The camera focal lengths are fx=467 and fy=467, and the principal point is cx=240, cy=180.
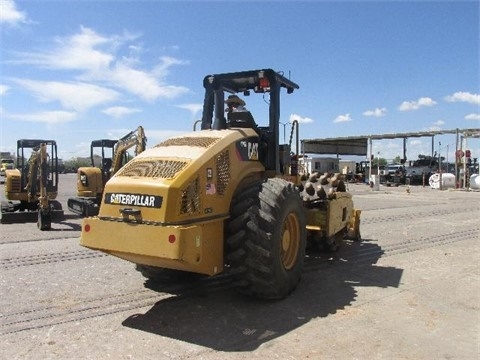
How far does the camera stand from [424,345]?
14.5 ft

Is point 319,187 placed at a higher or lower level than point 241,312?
higher

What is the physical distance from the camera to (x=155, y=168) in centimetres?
516

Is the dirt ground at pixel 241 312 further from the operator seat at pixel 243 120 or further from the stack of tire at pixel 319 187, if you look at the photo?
the operator seat at pixel 243 120

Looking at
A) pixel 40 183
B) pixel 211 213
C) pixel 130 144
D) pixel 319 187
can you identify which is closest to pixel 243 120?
pixel 211 213

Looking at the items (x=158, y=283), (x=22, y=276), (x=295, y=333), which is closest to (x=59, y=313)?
(x=158, y=283)

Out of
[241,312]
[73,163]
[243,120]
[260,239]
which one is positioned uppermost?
[73,163]

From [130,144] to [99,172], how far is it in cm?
307

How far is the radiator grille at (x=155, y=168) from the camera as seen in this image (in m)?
5.00

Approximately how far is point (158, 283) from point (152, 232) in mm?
1904

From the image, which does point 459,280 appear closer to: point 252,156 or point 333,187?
point 333,187

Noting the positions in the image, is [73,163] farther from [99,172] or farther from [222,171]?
[222,171]

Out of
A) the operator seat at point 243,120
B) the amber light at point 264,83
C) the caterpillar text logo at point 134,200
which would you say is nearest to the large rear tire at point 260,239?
the caterpillar text logo at point 134,200

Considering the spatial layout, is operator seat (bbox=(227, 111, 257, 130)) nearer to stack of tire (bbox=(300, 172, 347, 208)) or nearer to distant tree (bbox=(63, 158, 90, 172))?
stack of tire (bbox=(300, 172, 347, 208))

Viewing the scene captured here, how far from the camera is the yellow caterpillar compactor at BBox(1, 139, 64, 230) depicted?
13648mm
